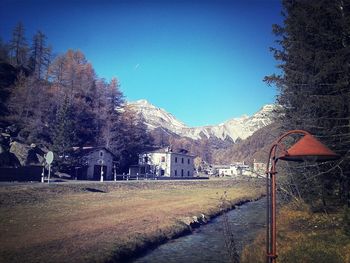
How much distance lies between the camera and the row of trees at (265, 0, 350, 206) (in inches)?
627

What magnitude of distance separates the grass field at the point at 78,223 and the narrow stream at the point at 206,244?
1.01 meters

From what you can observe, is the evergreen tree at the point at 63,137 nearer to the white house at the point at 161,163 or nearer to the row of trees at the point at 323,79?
the white house at the point at 161,163

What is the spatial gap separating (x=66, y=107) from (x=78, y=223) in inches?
1527

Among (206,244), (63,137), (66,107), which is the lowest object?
(206,244)

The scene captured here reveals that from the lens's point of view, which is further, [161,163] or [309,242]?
[161,163]

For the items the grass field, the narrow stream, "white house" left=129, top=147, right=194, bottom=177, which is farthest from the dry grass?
"white house" left=129, top=147, right=194, bottom=177

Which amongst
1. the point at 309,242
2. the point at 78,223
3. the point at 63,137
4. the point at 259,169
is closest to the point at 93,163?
the point at 63,137

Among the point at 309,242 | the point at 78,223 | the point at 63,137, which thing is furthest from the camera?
the point at 63,137

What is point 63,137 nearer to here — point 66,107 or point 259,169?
point 66,107

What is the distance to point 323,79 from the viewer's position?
19.0m

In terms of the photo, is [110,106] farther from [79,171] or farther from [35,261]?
[35,261]

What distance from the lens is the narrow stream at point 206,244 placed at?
15672mm

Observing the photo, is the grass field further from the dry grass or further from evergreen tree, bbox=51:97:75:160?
evergreen tree, bbox=51:97:75:160

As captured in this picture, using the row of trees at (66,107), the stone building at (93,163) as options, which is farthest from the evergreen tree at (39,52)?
the stone building at (93,163)
